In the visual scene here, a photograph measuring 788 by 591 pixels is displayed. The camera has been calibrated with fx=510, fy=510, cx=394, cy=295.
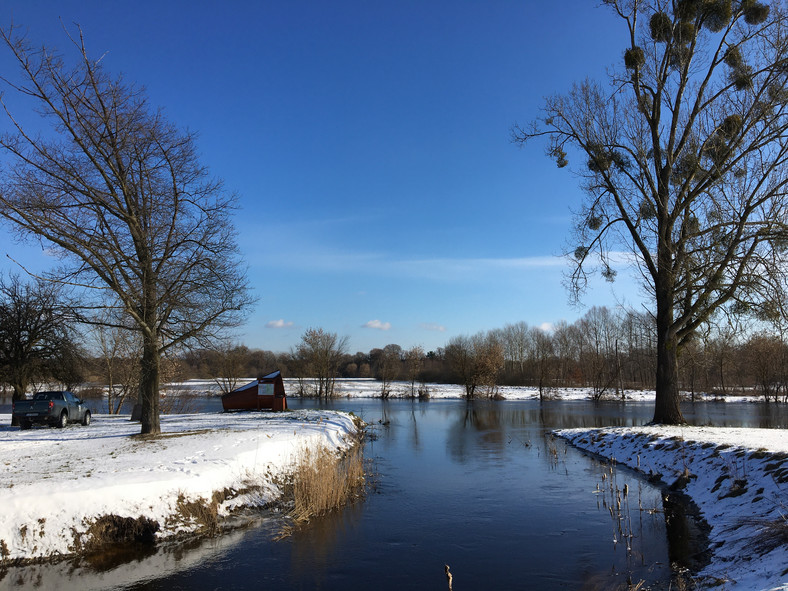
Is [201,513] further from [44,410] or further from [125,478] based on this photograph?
[44,410]

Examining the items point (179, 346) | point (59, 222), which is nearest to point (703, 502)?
point (179, 346)

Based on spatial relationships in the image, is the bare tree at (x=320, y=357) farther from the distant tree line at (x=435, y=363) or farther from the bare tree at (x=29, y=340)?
the bare tree at (x=29, y=340)

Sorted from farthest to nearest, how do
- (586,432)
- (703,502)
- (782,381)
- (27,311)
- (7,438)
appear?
(782,381)
(27,311)
(586,432)
(7,438)
(703,502)

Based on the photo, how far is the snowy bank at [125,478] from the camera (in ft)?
25.0

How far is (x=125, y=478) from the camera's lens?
29.5 feet

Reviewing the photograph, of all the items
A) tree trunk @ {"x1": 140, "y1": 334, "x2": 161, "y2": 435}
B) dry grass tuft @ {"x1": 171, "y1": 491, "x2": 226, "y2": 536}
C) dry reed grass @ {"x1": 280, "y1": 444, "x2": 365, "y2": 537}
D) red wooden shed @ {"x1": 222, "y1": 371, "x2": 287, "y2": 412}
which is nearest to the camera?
dry grass tuft @ {"x1": 171, "y1": 491, "x2": 226, "y2": 536}

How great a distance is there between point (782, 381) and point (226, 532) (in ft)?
185

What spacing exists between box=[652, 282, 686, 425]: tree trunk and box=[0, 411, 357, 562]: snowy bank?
11.5 m

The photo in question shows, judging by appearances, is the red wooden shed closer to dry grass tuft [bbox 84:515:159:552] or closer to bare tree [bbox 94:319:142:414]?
bare tree [bbox 94:319:142:414]

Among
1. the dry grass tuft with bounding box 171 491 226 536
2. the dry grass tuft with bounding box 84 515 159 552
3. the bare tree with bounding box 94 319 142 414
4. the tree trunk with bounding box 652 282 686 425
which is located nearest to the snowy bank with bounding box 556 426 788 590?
the tree trunk with bounding box 652 282 686 425

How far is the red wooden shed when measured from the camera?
26.0m

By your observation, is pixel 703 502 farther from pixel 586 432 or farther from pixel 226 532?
pixel 586 432

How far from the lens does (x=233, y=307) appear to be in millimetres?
15164

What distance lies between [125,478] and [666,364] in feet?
53.4
